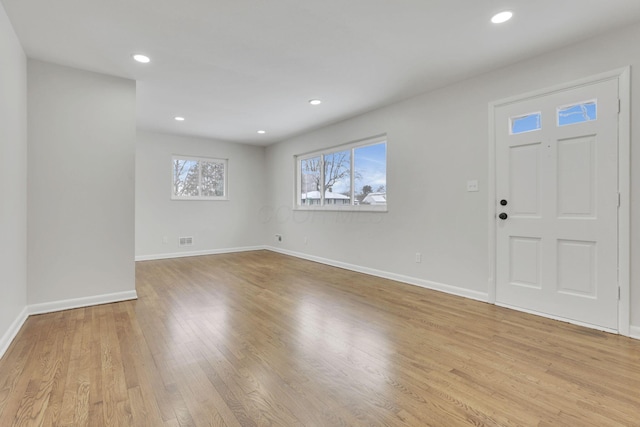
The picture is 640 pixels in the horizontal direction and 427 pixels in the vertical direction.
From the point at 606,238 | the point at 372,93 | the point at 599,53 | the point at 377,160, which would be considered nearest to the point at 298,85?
the point at 372,93

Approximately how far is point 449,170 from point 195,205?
16.4ft

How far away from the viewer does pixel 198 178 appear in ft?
21.5

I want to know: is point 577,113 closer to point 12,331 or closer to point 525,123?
point 525,123

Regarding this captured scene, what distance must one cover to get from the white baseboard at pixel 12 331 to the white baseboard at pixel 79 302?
0.29 ft

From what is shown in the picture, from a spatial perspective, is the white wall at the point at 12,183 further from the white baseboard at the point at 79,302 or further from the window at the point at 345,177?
the window at the point at 345,177

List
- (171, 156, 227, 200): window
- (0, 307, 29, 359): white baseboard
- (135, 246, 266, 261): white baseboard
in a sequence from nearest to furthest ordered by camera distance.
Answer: (0, 307, 29, 359): white baseboard < (135, 246, 266, 261): white baseboard < (171, 156, 227, 200): window

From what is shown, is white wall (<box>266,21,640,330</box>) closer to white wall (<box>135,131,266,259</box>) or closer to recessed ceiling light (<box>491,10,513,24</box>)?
recessed ceiling light (<box>491,10,513,24</box>)

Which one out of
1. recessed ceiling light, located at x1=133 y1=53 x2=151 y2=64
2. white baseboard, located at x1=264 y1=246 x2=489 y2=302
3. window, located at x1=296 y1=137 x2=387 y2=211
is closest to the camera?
recessed ceiling light, located at x1=133 y1=53 x2=151 y2=64

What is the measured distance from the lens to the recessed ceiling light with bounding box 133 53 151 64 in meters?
2.90

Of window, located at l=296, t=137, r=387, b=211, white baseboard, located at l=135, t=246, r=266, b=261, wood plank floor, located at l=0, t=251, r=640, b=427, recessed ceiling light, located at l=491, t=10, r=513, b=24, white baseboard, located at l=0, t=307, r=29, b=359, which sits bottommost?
wood plank floor, located at l=0, t=251, r=640, b=427

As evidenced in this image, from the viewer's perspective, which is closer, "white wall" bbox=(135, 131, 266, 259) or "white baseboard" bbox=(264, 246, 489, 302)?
"white baseboard" bbox=(264, 246, 489, 302)

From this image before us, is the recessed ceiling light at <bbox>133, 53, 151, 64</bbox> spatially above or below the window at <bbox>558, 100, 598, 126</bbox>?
above

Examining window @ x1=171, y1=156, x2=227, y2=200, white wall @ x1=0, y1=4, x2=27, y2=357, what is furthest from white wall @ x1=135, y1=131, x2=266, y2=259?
white wall @ x1=0, y1=4, x2=27, y2=357

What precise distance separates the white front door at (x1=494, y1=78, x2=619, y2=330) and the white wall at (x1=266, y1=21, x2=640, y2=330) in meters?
0.14
